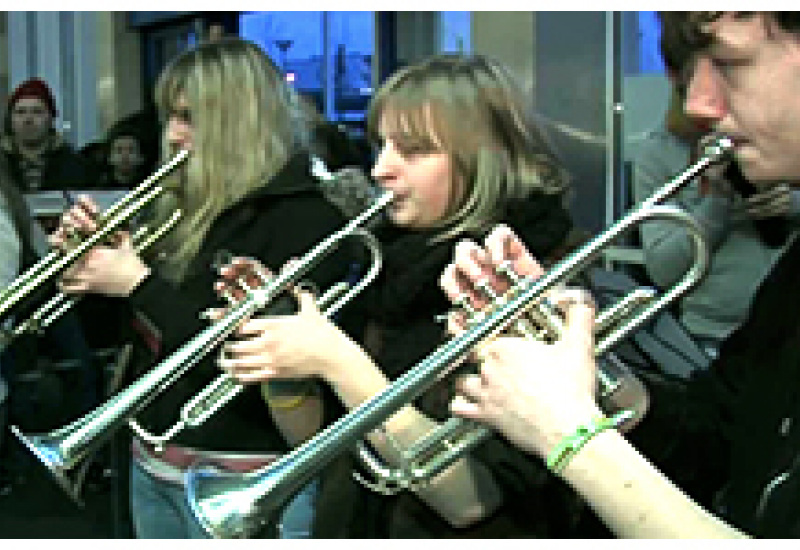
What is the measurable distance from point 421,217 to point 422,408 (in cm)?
34

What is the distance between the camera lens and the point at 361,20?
188 inches

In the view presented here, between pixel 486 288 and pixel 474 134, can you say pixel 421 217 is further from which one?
pixel 486 288

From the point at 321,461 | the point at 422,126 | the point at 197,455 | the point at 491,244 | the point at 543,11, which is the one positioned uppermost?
the point at 543,11

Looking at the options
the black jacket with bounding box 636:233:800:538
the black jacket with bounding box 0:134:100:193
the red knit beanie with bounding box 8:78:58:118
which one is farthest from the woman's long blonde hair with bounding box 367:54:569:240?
the red knit beanie with bounding box 8:78:58:118

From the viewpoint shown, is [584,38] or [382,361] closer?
[382,361]

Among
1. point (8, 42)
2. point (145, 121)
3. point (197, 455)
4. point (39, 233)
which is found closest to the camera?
point (197, 455)

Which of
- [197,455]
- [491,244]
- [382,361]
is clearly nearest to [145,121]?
[197,455]

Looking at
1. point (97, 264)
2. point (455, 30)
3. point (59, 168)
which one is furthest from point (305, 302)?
point (59, 168)

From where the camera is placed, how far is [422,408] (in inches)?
59.2

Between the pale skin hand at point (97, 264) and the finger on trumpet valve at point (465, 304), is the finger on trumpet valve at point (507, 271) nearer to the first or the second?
the finger on trumpet valve at point (465, 304)

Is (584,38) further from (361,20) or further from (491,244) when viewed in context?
(491,244)

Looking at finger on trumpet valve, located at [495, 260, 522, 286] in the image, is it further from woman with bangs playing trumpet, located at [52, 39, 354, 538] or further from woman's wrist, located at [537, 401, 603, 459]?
woman with bangs playing trumpet, located at [52, 39, 354, 538]

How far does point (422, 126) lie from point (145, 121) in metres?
3.12

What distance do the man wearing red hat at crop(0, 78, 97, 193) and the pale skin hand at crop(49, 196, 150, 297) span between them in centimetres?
215
